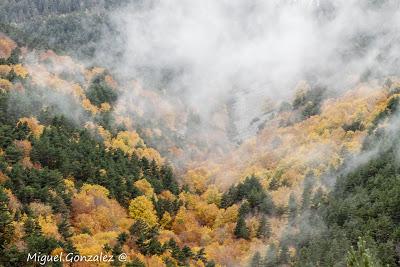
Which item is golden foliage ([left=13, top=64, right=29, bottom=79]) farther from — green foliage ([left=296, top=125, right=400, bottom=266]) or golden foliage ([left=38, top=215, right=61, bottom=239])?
green foliage ([left=296, top=125, right=400, bottom=266])

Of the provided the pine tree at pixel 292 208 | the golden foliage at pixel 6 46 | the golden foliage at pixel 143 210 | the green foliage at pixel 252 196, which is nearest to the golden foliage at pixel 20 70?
the golden foliage at pixel 6 46

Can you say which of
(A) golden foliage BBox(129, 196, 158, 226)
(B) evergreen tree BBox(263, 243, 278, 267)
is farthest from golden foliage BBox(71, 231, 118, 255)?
(B) evergreen tree BBox(263, 243, 278, 267)

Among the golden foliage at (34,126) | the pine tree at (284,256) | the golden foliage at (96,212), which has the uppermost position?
the golden foliage at (34,126)

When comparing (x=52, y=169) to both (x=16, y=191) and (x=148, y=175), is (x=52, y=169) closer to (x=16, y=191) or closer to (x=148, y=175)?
(x=16, y=191)

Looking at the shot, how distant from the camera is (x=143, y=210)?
12800 centimetres

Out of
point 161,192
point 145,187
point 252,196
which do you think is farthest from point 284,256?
point 161,192

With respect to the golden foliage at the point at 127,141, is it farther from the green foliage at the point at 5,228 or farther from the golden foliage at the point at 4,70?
the green foliage at the point at 5,228

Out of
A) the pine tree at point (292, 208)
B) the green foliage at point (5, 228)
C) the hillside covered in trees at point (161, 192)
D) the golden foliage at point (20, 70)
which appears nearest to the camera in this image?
the green foliage at point (5, 228)

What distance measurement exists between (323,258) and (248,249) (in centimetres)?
3049

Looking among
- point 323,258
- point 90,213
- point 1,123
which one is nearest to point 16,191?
point 90,213

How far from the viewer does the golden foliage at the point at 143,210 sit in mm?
125250

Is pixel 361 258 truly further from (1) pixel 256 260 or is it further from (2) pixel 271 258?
(2) pixel 271 258

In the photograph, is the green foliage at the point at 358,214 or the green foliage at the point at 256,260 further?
the green foliage at the point at 256,260

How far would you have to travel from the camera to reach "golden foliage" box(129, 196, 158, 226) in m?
125
